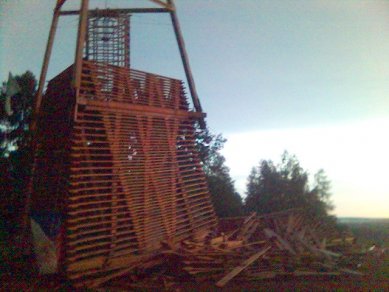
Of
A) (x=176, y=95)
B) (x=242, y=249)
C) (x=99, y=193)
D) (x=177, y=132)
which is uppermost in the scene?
(x=176, y=95)

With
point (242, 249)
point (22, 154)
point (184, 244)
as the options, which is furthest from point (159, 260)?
point (22, 154)

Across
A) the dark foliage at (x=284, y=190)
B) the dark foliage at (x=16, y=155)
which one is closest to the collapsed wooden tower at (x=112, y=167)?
the dark foliage at (x=16, y=155)

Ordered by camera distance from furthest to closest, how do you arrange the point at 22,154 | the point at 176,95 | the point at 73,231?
the point at 22,154, the point at 176,95, the point at 73,231

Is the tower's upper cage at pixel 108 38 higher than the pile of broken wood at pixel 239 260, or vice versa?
the tower's upper cage at pixel 108 38

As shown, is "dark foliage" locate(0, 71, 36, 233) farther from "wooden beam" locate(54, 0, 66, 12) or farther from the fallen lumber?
the fallen lumber

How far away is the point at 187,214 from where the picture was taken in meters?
12.6

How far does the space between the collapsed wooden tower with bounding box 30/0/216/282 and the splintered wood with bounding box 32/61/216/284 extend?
0.10 ft

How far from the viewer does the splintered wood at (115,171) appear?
9734 mm

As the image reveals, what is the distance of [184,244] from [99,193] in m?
2.93

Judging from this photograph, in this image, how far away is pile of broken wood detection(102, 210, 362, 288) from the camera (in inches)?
397

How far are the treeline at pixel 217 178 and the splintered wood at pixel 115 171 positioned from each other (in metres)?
1.56

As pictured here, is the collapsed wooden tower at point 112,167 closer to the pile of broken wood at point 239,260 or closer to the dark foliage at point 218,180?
the pile of broken wood at point 239,260

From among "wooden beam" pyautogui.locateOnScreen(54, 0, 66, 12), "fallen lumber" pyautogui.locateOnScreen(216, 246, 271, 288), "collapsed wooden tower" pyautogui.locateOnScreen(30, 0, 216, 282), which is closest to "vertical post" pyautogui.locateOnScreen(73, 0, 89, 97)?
"collapsed wooden tower" pyautogui.locateOnScreen(30, 0, 216, 282)

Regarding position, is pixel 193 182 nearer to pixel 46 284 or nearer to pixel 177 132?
pixel 177 132
